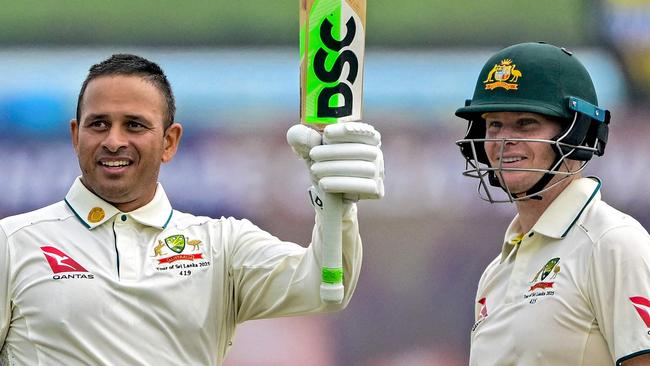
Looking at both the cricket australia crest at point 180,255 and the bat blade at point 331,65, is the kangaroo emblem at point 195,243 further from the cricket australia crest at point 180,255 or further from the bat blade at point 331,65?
the bat blade at point 331,65

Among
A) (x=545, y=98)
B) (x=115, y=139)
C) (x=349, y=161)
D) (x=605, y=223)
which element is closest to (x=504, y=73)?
(x=545, y=98)

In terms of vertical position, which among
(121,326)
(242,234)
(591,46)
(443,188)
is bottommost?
(121,326)

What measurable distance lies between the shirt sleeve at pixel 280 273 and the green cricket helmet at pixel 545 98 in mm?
394

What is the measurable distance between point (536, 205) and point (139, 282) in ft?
3.15

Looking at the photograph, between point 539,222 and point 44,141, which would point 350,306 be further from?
point 539,222

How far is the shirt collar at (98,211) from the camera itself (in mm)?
3205

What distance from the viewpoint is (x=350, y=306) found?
5215 mm

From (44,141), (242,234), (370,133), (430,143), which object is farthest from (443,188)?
(370,133)

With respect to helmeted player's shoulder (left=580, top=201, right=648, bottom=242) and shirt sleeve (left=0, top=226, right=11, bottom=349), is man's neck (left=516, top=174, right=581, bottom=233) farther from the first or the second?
shirt sleeve (left=0, top=226, right=11, bottom=349)

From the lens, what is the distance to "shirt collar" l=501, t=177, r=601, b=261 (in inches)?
121

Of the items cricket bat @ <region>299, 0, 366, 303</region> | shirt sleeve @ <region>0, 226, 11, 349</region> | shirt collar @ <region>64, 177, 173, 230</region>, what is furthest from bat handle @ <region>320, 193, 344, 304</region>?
shirt sleeve @ <region>0, 226, 11, 349</region>

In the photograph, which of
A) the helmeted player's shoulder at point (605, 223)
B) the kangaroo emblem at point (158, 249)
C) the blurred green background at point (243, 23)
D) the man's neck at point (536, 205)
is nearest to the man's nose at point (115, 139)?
the kangaroo emblem at point (158, 249)

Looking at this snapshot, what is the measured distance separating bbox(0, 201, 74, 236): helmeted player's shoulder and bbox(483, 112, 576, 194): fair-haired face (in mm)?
1039

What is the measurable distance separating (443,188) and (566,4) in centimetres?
91
